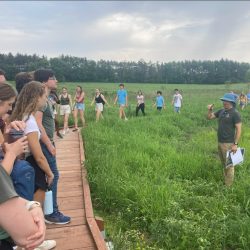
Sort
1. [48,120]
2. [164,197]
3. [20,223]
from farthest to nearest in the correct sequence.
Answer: [164,197] < [48,120] < [20,223]

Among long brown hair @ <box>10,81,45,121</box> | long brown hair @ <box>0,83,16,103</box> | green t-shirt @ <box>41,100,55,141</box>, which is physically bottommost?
green t-shirt @ <box>41,100,55,141</box>

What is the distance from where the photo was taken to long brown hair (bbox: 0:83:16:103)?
224cm

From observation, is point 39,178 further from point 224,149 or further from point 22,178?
point 224,149

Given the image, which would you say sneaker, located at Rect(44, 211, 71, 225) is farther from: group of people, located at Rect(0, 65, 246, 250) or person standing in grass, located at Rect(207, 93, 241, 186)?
person standing in grass, located at Rect(207, 93, 241, 186)

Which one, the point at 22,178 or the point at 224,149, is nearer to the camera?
the point at 22,178

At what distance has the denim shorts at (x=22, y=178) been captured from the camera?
2.26m

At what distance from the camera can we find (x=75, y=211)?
4488mm

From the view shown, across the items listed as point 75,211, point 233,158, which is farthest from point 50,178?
point 233,158

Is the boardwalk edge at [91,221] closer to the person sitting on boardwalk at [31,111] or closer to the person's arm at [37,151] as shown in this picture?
the person's arm at [37,151]

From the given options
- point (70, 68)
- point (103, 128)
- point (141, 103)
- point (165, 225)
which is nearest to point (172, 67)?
point (70, 68)

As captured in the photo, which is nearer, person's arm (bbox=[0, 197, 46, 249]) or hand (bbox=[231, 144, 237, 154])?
person's arm (bbox=[0, 197, 46, 249])

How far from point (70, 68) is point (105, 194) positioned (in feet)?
218

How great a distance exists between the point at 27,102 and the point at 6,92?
102cm

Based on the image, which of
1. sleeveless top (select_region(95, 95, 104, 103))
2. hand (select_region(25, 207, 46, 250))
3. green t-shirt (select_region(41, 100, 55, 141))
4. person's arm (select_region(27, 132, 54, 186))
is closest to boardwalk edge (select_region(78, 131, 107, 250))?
person's arm (select_region(27, 132, 54, 186))
